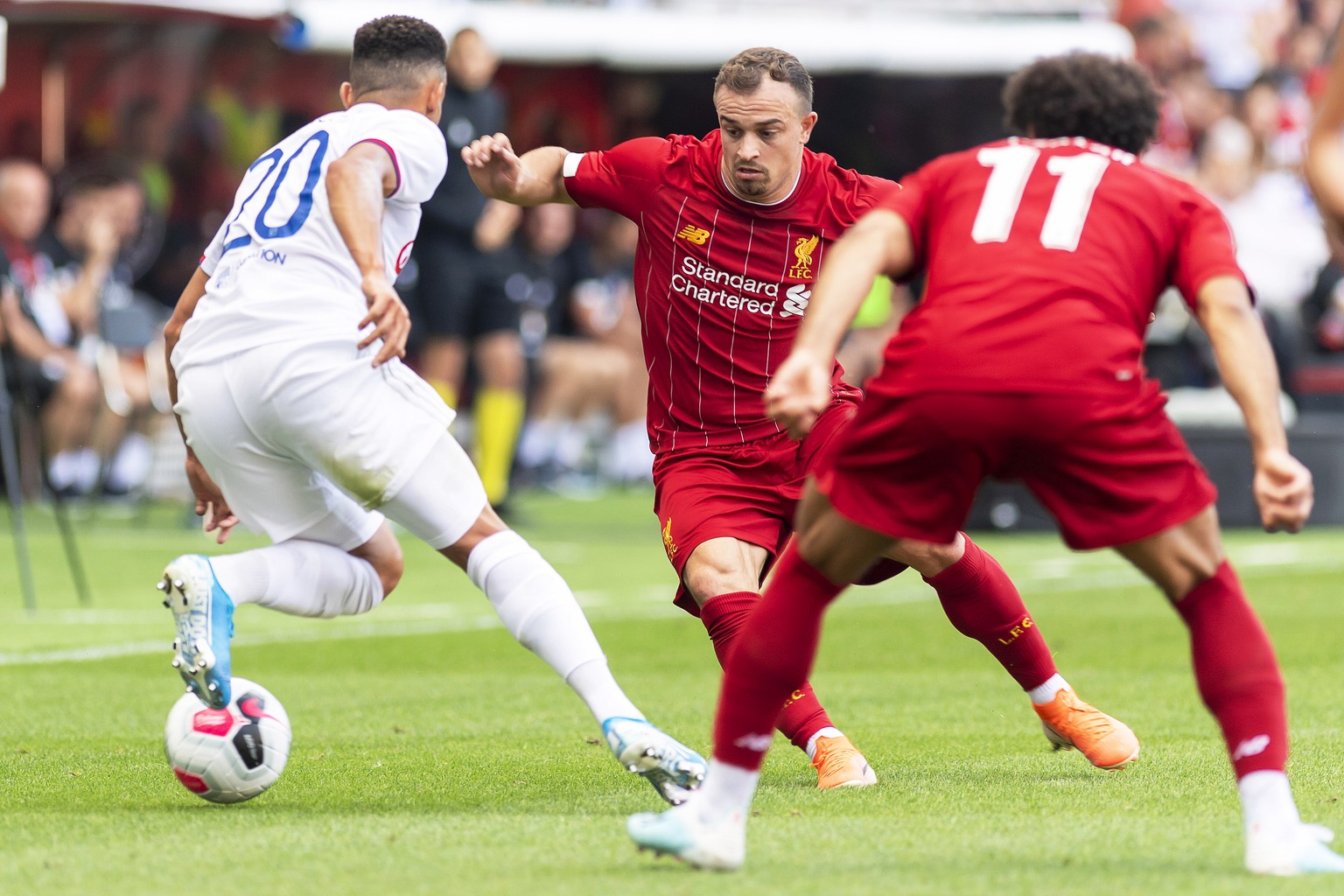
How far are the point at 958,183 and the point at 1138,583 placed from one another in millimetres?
7604

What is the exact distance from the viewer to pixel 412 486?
4.98 meters

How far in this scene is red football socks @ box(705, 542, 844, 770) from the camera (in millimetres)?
4141

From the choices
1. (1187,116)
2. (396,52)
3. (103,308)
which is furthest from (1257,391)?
(1187,116)

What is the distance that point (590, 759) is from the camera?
5879mm

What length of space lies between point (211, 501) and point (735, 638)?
1.49 metres

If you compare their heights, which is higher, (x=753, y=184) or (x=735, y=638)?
(x=753, y=184)

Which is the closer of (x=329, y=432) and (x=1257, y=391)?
(x=1257, y=391)

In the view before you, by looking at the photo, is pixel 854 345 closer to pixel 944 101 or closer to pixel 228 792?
pixel 944 101

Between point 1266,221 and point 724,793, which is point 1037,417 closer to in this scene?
point 724,793

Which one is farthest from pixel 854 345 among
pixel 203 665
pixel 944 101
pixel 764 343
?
pixel 203 665

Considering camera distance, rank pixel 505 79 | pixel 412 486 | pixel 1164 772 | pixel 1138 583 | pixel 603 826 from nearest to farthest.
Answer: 1. pixel 603 826
2. pixel 412 486
3. pixel 1164 772
4. pixel 1138 583
5. pixel 505 79

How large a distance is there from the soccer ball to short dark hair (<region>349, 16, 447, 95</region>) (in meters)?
1.63

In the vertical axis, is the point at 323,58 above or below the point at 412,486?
below

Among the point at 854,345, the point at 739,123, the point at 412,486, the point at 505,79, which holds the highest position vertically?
the point at 739,123
